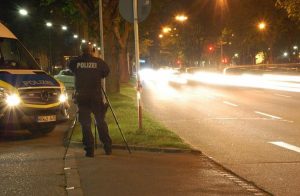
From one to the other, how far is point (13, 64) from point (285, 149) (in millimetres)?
6449

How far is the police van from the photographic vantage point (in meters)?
12.2

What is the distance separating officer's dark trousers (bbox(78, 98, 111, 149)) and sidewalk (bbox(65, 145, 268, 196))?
11.3 inches

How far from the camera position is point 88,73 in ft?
32.4

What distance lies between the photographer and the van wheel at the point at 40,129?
12644 millimetres

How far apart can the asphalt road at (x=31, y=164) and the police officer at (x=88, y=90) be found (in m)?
0.67

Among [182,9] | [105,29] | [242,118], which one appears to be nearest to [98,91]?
[242,118]

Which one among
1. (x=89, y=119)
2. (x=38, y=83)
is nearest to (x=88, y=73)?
(x=89, y=119)

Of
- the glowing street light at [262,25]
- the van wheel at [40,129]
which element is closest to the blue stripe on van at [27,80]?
the van wheel at [40,129]

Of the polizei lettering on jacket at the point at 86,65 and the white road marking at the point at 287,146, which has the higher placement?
the polizei lettering on jacket at the point at 86,65

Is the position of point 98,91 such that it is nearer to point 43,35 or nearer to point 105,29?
point 105,29

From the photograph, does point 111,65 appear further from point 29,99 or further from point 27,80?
point 29,99

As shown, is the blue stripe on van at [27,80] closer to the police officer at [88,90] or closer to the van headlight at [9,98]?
the van headlight at [9,98]

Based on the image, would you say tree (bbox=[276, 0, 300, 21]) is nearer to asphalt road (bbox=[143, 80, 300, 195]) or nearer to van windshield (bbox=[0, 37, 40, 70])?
asphalt road (bbox=[143, 80, 300, 195])

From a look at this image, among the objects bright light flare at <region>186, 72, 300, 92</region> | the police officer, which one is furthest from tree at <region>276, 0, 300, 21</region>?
the police officer
